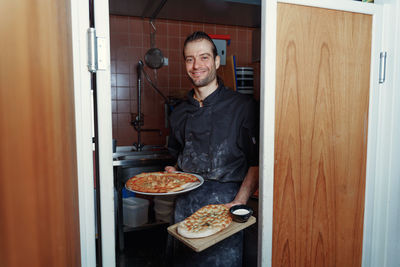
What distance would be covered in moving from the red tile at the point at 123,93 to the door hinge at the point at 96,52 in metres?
3.07

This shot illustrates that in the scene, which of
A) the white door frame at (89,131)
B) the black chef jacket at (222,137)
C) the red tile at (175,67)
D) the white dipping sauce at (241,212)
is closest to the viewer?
the white door frame at (89,131)

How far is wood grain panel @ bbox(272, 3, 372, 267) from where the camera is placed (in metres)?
1.13

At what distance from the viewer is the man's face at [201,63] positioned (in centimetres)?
184

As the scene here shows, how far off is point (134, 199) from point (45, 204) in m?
2.83

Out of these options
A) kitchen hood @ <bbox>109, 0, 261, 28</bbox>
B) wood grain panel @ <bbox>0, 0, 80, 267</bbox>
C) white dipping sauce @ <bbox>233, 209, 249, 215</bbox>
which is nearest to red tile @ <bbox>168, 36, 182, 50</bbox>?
kitchen hood @ <bbox>109, 0, 261, 28</bbox>

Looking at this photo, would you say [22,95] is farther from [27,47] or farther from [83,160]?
[83,160]

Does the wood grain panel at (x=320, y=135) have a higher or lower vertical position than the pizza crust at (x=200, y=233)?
higher

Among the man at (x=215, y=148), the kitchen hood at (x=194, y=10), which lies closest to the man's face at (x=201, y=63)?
the man at (x=215, y=148)

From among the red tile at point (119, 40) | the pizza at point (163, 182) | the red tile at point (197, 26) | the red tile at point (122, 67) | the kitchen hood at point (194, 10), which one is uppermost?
the kitchen hood at point (194, 10)

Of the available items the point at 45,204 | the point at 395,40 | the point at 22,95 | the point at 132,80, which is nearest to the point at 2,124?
the point at 22,95

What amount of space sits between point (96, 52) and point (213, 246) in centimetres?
122

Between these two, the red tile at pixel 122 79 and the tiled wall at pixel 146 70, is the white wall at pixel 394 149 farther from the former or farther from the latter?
the red tile at pixel 122 79

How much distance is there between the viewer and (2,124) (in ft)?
1.45

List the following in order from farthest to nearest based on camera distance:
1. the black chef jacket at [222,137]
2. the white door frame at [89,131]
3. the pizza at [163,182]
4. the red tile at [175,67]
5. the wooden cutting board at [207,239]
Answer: the red tile at [175,67] < the black chef jacket at [222,137] < the pizza at [163,182] < the wooden cutting board at [207,239] < the white door frame at [89,131]
